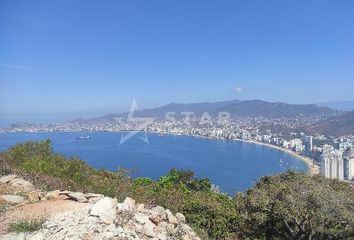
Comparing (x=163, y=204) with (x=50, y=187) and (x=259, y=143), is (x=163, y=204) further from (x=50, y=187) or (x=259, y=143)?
(x=259, y=143)

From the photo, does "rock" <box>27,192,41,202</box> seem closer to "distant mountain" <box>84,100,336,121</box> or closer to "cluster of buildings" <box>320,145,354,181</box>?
"cluster of buildings" <box>320,145,354,181</box>

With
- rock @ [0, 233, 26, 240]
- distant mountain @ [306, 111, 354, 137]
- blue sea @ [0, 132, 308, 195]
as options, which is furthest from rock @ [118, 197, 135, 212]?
distant mountain @ [306, 111, 354, 137]

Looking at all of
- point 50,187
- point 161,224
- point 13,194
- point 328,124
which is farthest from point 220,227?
point 328,124

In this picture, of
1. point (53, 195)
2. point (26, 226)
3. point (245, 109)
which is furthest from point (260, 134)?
point (26, 226)

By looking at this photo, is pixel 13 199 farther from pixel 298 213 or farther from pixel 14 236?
pixel 298 213

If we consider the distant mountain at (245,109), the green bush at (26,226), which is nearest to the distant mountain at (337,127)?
the distant mountain at (245,109)

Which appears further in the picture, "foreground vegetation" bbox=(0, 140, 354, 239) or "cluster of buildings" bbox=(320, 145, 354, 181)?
"cluster of buildings" bbox=(320, 145, 354, 181)
